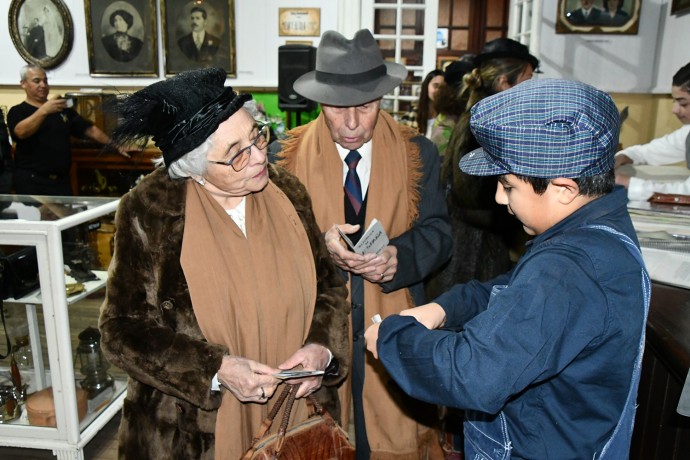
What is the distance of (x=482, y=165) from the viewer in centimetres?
110

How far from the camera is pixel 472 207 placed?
2.45 m

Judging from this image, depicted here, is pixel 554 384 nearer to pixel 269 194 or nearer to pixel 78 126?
pixel 269 194

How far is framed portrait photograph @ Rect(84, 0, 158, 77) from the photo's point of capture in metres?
6.75

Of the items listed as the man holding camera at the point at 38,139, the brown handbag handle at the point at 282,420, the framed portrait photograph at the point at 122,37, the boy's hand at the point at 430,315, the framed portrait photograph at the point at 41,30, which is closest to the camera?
the boy's hand at the point at 430,315

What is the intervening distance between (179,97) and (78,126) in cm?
454

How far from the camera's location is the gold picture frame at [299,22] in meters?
6.53

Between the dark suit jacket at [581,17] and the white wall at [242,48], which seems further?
the white wall at [242,48]

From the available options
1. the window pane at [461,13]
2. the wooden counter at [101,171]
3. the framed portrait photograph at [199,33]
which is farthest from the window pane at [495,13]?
the wooden counter at [101,171]

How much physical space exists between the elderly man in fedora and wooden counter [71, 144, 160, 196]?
500 cm

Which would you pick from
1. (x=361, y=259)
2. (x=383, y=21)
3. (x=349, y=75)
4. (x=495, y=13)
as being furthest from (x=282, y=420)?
(x=495, y=13)

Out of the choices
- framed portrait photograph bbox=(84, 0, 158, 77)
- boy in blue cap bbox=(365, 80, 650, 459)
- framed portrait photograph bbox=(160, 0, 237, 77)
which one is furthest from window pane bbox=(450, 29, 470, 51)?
boy in blue cap bbox=(365, 80, 650, 459)

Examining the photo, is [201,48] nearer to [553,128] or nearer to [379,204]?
[379,204]

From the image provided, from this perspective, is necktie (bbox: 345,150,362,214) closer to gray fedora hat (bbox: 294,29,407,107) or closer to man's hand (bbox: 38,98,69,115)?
gray fedora hat (bbox: 294,29,407,107)

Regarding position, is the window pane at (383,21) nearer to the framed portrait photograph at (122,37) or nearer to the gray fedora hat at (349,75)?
the framed portrait photograph at (122,37)
